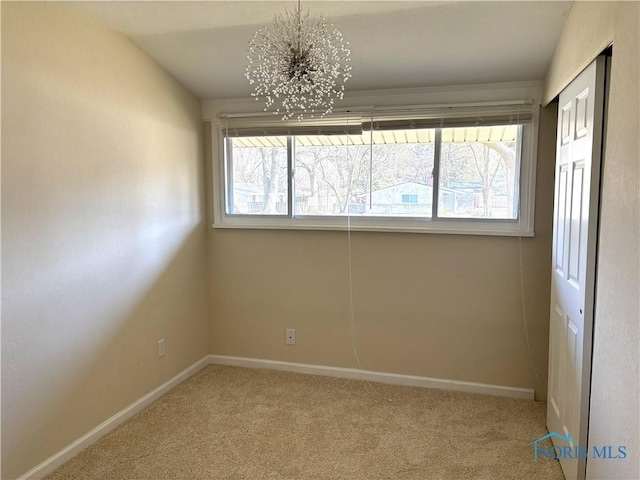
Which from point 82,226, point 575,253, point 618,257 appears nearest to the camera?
point 618,257

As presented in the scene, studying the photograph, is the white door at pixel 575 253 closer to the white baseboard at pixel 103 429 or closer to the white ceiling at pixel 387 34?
the white ceiling at pixel 387 34

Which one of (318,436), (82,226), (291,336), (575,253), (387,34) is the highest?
(387,34)

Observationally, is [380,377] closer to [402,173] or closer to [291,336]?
[291,336]

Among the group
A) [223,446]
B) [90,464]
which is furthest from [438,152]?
[90,464]

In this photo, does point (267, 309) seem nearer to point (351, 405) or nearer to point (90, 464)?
point (351, 405)

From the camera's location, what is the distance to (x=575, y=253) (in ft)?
6.39

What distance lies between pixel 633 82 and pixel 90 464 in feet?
9.49

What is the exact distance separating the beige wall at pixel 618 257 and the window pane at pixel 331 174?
1585mm

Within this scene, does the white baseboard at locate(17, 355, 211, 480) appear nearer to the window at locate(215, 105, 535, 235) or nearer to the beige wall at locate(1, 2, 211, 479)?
the beige wall at locate(1, 2, 211, 479)

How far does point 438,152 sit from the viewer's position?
2969 mm

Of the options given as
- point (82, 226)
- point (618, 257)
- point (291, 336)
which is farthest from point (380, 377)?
point (82, 226)

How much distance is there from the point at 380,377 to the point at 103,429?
187 cm

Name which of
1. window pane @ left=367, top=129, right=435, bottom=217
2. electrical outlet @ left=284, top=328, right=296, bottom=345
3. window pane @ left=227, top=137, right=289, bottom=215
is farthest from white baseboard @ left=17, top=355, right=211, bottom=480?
window pane @ left=367, top=129, right=435, bottom=217

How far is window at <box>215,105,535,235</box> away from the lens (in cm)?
285
